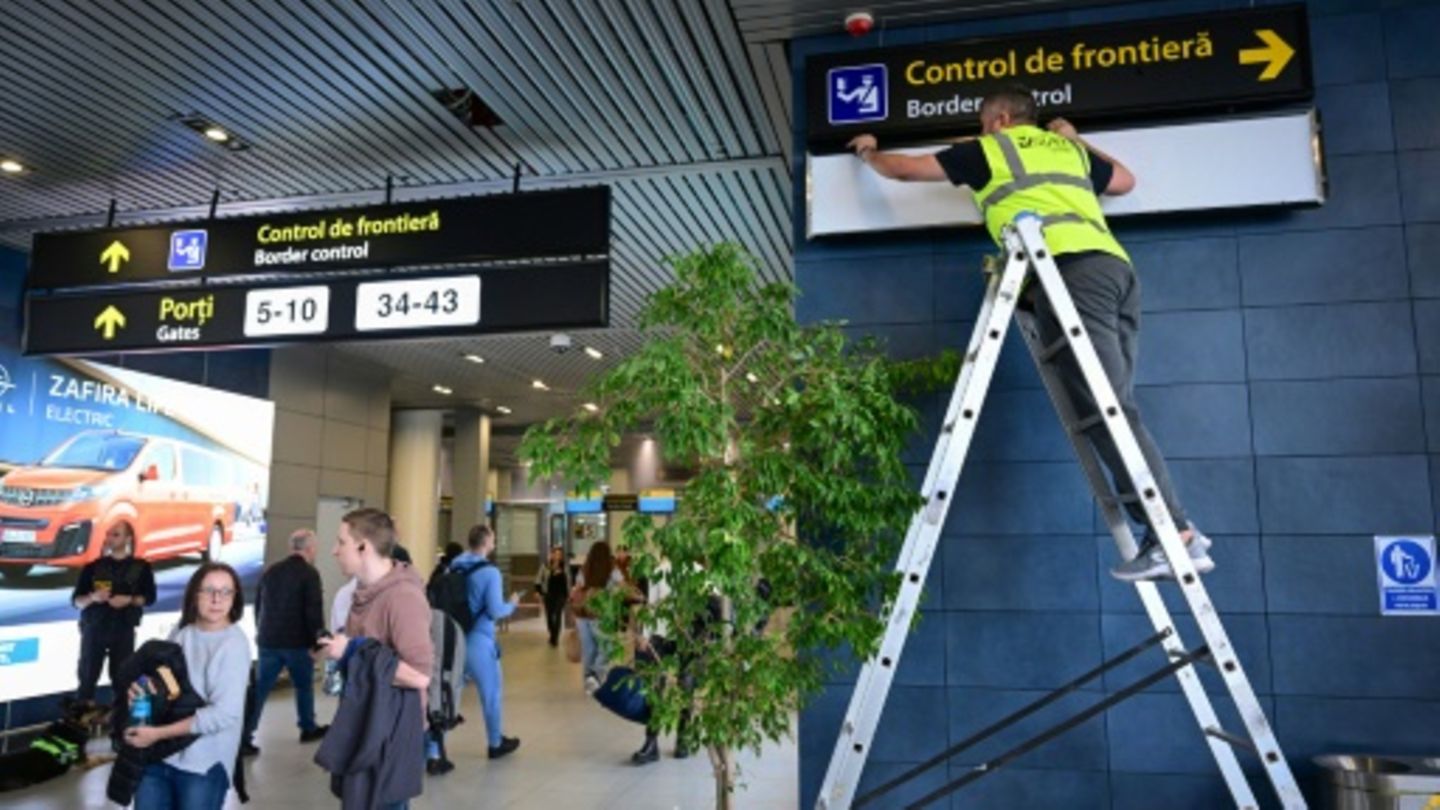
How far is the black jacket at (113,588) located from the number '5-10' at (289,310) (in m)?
3.34

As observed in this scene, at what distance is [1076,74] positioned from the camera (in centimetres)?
372

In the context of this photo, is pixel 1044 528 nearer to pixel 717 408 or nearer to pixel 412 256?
pixel 717 408

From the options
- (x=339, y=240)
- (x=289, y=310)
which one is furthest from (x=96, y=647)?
(x=339, y=240)

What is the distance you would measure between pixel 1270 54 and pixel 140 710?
4481 mm

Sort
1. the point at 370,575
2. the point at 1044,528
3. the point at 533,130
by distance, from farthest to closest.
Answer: the point at 533,130 < the point at 1044,528 < the point at 370,575

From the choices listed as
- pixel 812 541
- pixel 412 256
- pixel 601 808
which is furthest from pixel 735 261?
pixel 601 808

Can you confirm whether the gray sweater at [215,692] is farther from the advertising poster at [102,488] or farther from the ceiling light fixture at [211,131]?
the advertising poster at [102,488]

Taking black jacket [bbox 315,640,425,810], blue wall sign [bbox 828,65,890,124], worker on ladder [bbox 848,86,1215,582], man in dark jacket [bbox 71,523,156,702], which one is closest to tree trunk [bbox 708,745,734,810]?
black jacket [bbox 315,640,425,810]

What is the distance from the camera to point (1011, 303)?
9.13 ft

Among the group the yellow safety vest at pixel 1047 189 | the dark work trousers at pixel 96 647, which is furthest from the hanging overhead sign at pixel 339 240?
the dark work trousers at pixel 96 647

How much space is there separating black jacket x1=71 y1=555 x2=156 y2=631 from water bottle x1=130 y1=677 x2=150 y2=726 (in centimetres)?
462

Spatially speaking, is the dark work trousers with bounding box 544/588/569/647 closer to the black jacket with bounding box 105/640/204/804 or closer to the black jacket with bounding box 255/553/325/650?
the black jacket with bounding box 255/553/325/650

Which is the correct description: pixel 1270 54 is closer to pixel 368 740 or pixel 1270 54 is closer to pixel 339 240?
pixel 368 740

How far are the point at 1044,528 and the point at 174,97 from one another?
449 cm
